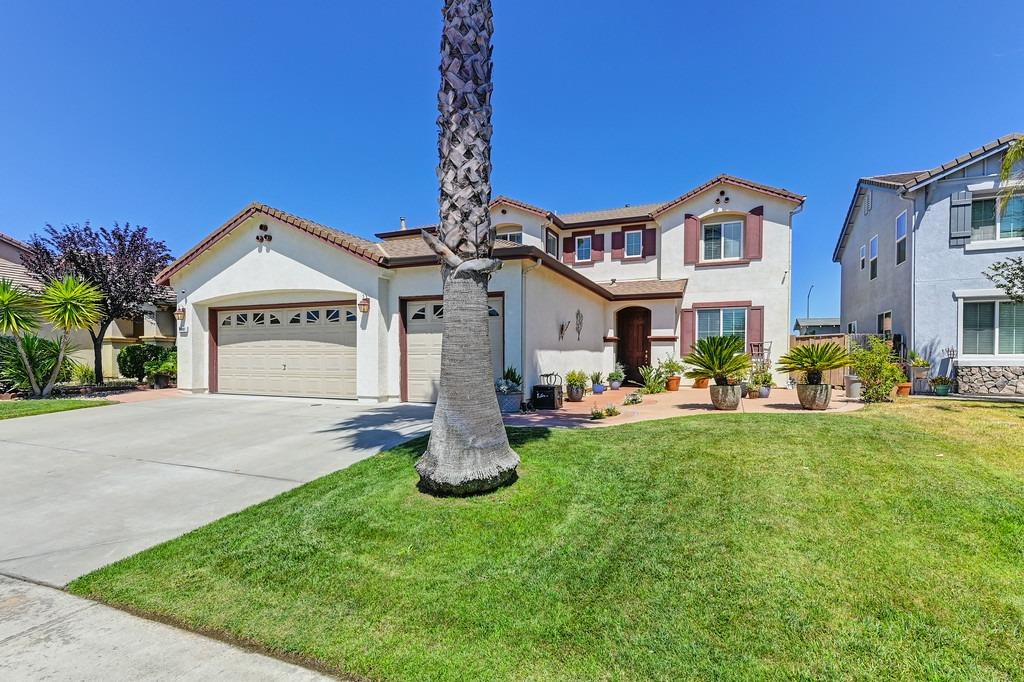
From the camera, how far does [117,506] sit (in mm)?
4922

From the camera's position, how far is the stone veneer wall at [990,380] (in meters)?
12.3

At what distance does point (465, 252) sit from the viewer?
4.98 m

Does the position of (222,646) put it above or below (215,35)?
below

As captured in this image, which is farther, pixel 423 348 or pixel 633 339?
pixel 633 339

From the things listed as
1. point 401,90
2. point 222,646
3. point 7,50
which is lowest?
point 222,646

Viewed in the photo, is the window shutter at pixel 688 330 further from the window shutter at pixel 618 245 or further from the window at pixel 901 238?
the window at pixel 901 238

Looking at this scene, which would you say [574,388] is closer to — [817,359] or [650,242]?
[817,359]

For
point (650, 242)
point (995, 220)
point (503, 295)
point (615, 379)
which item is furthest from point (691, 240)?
point (503, 295)

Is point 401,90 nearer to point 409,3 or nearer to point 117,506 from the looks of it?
point 409,3

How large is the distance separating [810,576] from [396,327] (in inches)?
413

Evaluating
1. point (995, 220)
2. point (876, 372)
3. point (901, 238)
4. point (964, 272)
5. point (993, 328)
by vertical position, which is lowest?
point (876, 372)

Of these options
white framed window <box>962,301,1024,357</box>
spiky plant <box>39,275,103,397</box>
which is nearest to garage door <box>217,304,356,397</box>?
spiky plant <box>39,275,103,397</box>

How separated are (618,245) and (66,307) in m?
18.5

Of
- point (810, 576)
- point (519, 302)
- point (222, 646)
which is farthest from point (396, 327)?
point (810, 576)
